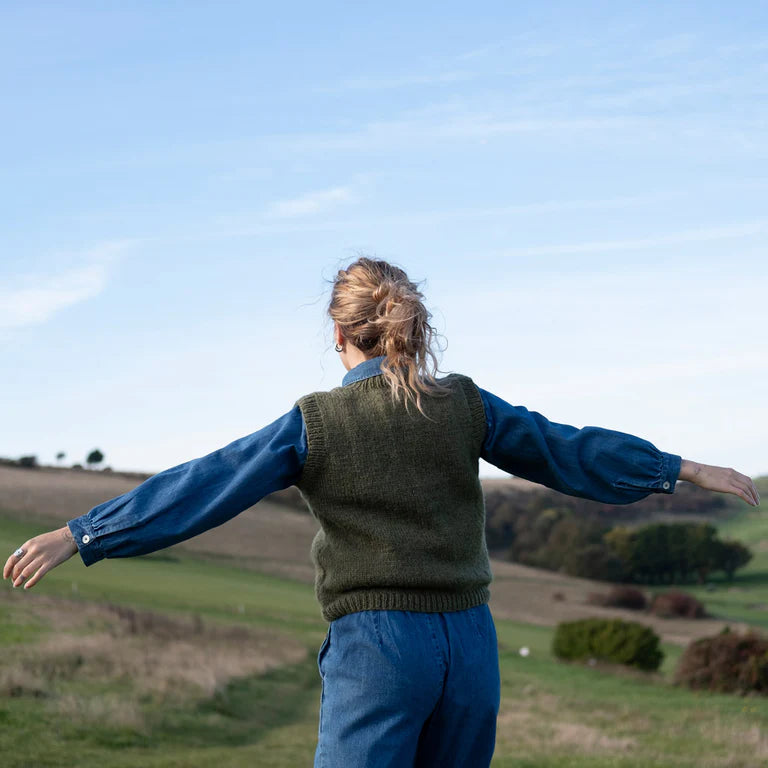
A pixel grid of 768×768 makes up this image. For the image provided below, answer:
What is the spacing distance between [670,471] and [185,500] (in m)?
1.83

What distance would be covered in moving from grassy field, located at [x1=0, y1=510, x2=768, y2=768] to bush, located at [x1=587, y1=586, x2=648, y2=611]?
2395 centimetres

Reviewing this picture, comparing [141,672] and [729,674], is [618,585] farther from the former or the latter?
[141,672]

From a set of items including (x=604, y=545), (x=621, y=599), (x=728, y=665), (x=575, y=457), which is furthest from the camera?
(x=604, y=545)

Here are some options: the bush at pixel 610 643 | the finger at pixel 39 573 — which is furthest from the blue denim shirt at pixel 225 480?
the bush at pixel 610 643

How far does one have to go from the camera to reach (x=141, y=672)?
46.8ft

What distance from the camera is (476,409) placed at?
3.70m

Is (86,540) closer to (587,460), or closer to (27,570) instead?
(27,570)

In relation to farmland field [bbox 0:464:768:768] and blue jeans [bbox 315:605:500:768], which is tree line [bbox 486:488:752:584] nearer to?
farmland field [bbox 0:464:768:768]

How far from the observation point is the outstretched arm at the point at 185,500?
3.42 meters

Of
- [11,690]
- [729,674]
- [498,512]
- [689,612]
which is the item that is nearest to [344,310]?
[11,690]

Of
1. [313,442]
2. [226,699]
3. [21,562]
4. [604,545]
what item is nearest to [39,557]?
[21,562]

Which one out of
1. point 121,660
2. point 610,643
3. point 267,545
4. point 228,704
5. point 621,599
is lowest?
point 621,599

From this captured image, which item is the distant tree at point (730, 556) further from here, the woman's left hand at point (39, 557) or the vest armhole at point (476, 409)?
the woman's left hand at point (39, 557)

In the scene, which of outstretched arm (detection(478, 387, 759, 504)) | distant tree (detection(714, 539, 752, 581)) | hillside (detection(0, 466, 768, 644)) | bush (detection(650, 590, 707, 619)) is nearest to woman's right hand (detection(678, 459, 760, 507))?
outstretched arm (detection(478, 387, 759, 504))
